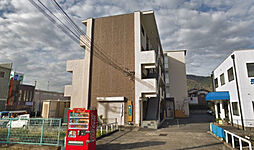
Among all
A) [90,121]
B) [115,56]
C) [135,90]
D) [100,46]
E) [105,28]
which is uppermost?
[105,28]

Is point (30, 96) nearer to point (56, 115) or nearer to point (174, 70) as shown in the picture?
point (56, 115)

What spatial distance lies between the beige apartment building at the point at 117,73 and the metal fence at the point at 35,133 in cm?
990

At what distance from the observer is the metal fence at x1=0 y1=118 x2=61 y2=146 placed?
847 centimetres

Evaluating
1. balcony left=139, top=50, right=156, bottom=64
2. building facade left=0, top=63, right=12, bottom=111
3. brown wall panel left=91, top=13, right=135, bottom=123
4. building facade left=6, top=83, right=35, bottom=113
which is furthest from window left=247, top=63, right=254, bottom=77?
building facade left=6, top=83, right=35, bottom=113

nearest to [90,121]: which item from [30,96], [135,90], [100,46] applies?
[135,90]

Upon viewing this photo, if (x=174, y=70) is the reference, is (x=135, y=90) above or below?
below

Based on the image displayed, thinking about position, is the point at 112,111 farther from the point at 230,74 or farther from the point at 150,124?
the point at 230,74

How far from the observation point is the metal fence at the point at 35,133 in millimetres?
8469

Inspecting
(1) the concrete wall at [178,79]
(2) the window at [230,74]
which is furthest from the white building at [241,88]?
(1) the concrete wall at [178,79]

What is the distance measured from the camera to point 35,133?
352 inches

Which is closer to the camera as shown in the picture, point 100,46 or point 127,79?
point 127,79

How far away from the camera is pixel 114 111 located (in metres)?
18.8

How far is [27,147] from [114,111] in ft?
37.3

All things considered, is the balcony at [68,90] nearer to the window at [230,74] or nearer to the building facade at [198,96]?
the window at [230,74]
